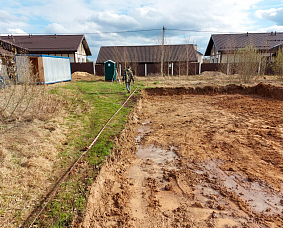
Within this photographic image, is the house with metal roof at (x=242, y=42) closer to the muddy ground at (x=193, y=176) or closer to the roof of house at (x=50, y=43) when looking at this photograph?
the roof of house at (x=50, y=43)

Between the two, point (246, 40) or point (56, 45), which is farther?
point (246, 40)

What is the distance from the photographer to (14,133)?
5238 mm

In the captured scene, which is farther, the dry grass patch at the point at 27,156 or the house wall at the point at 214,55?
the house wall at the point at 214,55

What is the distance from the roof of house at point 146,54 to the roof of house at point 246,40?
359 cm

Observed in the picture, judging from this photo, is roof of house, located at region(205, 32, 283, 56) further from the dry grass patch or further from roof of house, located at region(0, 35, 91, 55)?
the dry grass patch

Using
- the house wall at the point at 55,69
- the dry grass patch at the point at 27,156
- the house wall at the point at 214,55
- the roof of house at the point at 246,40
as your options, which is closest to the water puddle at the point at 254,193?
the dry grass patch at the point at 27,156

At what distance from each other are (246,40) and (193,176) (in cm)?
3026

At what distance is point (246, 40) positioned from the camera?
1154 inches

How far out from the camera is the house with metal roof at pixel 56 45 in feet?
92.0

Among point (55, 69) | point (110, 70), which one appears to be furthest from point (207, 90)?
point (55, 69)

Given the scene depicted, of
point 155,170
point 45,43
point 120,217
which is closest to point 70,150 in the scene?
point 155,170

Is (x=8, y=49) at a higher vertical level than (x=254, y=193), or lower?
higher

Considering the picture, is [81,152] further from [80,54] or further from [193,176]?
[80,54]

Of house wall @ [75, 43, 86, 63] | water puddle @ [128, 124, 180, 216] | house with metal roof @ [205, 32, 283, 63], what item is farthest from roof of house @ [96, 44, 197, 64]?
water puddle @ [128, 124, 180, 216]
